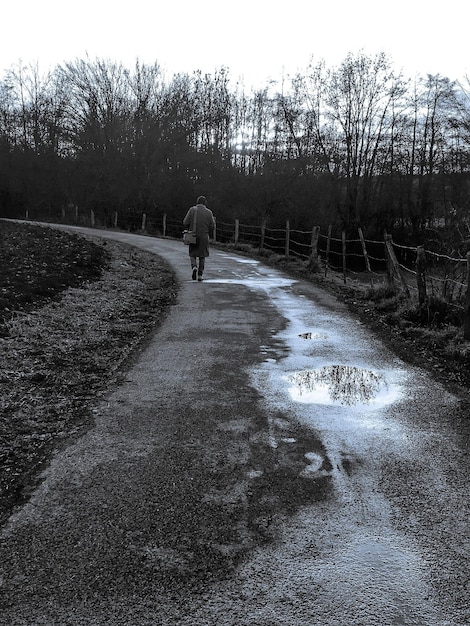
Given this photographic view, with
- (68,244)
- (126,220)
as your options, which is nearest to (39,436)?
(68,244)

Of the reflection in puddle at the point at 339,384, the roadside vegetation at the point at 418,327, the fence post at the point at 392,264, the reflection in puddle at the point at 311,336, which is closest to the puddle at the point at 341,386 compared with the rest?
the reflection in puddle at the point at 339,384

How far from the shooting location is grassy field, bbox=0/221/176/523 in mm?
4445

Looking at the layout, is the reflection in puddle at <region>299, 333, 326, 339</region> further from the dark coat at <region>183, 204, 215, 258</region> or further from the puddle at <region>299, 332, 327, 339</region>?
the dark coat at <region>183, 204, 215, 258</region>

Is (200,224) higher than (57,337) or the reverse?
higher

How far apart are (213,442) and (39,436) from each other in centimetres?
136

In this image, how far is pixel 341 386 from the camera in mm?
5926

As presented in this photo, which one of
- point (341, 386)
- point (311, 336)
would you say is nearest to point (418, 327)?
point (311, 336)

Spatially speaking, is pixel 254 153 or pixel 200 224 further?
pixel 254 153

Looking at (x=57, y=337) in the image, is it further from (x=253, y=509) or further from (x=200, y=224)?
(x=200, y=224)

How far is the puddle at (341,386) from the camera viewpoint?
5.51m

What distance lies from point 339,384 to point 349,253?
1908 cm

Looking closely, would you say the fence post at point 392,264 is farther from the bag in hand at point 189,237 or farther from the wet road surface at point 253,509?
the wet road surface at point 253,509

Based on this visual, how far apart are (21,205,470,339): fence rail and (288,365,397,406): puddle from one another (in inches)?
91.4

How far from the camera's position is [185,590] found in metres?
2.64
